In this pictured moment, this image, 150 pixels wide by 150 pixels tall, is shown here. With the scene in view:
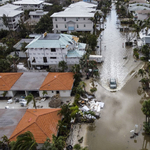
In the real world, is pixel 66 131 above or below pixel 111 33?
below

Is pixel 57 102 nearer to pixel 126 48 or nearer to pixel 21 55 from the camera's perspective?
pixel 21 55

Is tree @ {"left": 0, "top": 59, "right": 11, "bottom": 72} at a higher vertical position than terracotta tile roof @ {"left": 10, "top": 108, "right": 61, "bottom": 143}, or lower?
higher

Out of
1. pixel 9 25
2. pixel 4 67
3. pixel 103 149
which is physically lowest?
pixel 103 149

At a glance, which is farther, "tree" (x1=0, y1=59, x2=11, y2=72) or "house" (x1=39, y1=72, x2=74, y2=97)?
"tree" (x1=0, y1=59, x2=11, y2=72)

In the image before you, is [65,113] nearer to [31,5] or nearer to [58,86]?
[58,86]

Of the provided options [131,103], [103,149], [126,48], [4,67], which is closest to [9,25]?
[4,67]

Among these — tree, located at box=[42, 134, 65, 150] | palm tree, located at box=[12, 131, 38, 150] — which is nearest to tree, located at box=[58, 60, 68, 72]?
tree, located at box=[42, 134, 65, 150]

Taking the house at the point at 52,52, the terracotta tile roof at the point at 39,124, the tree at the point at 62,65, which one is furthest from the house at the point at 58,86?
the house at the point at 52,52

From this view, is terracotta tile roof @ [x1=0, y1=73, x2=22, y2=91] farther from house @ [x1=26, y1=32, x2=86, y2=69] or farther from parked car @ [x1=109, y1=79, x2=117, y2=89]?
parked car @ [x1=109, y1=79, x2=117, y2=89]
